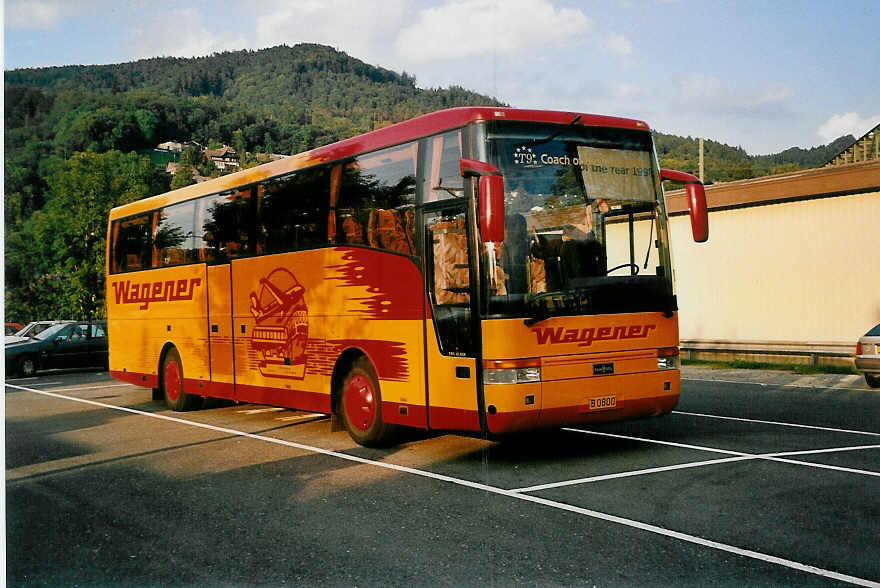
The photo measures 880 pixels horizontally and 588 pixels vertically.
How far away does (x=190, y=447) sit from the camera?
11.3 metres

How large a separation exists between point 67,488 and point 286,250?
4573mm

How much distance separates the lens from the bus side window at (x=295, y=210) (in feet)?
38.2

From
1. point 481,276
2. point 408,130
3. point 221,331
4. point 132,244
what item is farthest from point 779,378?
point 132,244

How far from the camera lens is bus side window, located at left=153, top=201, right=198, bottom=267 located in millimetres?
15172

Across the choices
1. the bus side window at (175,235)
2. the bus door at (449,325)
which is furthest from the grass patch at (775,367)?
the bus door at (449,325)

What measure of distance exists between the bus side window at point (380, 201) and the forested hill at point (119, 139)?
899 mm

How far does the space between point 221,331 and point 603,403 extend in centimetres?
702

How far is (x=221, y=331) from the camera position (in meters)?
14.2

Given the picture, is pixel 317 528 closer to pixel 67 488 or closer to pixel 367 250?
pixel 67 488

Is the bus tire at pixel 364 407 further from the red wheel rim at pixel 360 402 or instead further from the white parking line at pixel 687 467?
the white parking line at pixel 687 467

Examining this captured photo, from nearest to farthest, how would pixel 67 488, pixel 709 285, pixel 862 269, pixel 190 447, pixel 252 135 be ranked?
pixel 67 488 → pixel 190 447 → pixel 862 269 → pixel 709 285 → pixel 252 135

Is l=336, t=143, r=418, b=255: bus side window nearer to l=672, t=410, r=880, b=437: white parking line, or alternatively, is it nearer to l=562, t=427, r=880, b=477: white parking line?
l=562, t=427, r=880, b=477: white parking line

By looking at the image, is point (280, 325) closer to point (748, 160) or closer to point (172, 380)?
point (172, 380)

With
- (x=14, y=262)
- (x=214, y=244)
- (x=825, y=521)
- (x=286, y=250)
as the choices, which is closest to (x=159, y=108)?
(x=14, y=262)
